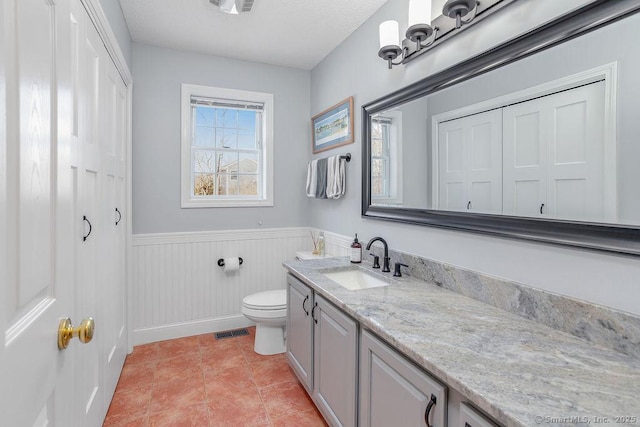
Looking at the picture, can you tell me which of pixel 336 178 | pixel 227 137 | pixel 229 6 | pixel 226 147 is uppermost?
pixel 229 6

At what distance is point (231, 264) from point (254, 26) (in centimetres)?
202

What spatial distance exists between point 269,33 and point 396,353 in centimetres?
251

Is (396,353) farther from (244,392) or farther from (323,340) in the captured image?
(244,392)

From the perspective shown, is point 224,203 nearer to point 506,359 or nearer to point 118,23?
point 118,23

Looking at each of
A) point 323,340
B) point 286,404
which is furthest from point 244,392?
point 323,340

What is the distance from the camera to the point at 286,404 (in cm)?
205

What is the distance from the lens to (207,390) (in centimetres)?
219

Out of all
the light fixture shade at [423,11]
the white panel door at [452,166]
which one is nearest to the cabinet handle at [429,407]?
the white panel door at [452,166]

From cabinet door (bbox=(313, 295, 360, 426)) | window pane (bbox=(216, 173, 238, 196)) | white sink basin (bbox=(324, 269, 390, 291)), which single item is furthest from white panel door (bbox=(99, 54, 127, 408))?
white sink basin (bbox=(324, 269, 390, 291))

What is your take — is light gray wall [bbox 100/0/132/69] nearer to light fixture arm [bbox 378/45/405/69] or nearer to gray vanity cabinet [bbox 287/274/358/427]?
light fixture arm [bbox 378/45/405/69]

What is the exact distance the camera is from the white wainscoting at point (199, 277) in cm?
287

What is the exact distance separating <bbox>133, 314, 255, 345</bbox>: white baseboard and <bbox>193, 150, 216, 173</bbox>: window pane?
142 cm

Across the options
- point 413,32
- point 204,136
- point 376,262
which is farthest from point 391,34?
point 204,136

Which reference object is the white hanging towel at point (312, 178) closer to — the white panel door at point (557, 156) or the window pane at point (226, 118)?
the window pane at point (226, 118)
